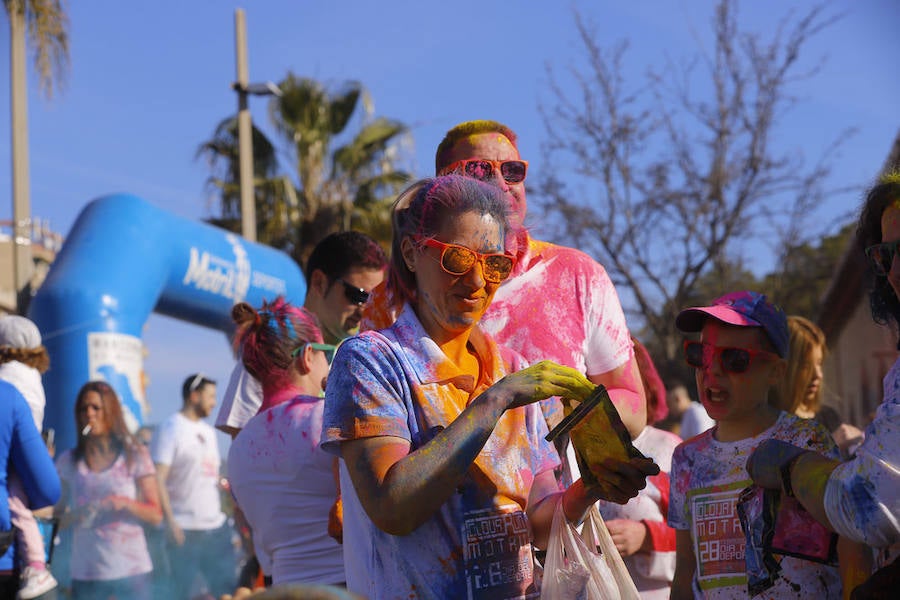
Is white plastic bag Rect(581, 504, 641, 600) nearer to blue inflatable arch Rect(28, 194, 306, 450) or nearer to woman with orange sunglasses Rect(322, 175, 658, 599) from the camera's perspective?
woman with orange sunglasses Rect(322, 175, 658, 599)

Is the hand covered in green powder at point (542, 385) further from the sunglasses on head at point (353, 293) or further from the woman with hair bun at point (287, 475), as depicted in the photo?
the sunglasses on head at point (353, 293)

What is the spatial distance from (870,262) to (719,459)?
3.15ft

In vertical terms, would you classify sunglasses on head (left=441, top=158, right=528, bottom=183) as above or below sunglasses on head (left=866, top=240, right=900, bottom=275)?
above

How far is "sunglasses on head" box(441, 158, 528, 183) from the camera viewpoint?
311 centimetres

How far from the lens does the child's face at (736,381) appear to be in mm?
3213

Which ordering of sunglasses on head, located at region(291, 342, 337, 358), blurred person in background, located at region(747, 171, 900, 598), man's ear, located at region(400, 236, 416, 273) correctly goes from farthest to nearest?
sunglasses on head, located at region(291, 342, 337, 358) → man's ear, located at region(400, 236, 416, 273) → blurred person in background, located at region(747, 171, 900, 598)

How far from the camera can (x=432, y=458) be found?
6.63 ft

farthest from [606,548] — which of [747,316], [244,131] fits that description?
[244,131]

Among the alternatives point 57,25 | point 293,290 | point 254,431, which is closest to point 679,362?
point 293,290

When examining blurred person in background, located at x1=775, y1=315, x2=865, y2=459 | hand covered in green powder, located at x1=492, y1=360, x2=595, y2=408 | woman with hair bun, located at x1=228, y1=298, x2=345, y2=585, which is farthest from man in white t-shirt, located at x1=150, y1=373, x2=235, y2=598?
hand covered in green powder, located at x1=492, y1=360, x2=595, y2=408

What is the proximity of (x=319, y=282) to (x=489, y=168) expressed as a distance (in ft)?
4.13

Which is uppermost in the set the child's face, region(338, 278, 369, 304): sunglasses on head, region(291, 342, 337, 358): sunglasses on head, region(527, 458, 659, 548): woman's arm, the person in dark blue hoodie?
region(338, 278, 369, 304): sunglasses on head

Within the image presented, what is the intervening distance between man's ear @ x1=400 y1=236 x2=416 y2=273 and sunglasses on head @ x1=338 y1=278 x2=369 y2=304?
1612 millimetres

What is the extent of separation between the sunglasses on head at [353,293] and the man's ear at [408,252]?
1612mm
